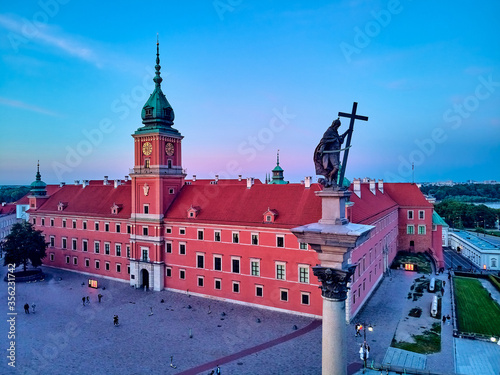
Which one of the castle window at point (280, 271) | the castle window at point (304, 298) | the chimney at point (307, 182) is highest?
the chimney at point (307, 182)

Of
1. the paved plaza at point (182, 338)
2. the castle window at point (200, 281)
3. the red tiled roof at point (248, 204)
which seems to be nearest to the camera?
the paved plaza at point (182, 338)

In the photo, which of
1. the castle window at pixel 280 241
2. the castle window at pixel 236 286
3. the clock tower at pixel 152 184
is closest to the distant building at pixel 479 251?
the castle window at pixel 280 241

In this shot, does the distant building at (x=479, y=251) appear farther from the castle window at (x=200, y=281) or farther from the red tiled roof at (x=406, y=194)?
the castle window at (x=200, y=281)

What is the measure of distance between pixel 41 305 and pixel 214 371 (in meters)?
22.6

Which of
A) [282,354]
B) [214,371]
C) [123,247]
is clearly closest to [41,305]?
[123,247]

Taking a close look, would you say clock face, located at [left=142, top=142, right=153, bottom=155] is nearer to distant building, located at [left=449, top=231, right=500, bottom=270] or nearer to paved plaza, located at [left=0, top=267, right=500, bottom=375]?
paved plaza, located at [left=0, top=267, right=500, bottom=375]

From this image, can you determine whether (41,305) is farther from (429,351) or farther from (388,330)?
(429,351)

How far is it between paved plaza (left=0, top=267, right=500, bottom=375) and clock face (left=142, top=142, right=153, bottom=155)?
1608cm

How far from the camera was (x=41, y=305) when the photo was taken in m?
35.3

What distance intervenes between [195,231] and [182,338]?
42.5ft

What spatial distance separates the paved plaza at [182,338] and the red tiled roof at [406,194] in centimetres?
2135

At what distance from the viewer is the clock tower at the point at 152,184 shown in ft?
133

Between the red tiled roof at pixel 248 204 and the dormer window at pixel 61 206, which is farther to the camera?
the dormer window at pixel 61 206

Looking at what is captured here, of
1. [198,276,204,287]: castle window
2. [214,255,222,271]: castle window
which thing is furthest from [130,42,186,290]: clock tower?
[214,255,222,271]: castle window
